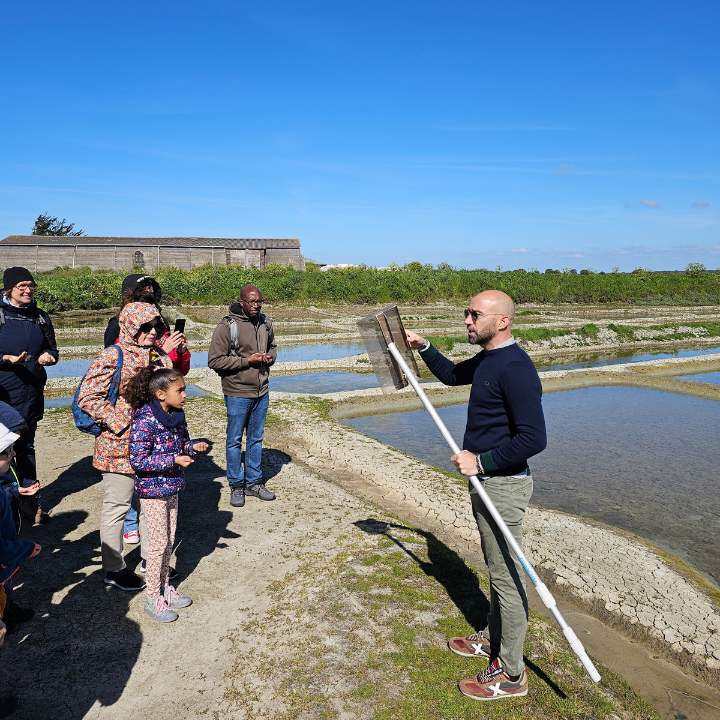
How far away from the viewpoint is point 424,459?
8359mm

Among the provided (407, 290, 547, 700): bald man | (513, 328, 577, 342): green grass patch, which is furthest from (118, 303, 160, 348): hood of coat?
(513, 328, 577, 342): green grass patch

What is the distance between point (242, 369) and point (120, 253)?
50178 mm

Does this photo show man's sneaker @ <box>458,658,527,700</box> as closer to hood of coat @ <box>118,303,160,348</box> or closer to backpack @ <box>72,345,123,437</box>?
backpack @ <box>72,345,123,437</box>

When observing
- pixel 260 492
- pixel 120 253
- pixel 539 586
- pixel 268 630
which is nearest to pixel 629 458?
pixel 260 492

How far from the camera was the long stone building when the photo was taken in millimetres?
49188

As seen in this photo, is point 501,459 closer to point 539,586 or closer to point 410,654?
point 539,586

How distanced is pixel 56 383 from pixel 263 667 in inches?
429

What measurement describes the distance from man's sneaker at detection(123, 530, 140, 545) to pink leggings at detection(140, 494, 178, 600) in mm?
1276

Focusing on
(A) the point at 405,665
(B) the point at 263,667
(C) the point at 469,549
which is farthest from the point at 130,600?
(C) the point at 469,549

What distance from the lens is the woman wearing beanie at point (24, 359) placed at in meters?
4.98

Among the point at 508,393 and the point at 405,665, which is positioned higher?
the point at 508,393

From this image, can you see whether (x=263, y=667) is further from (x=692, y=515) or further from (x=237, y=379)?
(x=692, y=515)

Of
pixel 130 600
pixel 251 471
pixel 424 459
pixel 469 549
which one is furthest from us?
pixel 424 459

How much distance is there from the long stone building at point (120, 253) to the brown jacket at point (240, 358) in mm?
46966
